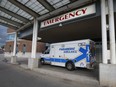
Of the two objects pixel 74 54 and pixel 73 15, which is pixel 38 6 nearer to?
pixel 73 15

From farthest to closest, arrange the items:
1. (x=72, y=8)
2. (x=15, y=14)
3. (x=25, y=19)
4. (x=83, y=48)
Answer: (x=25, y=19) < (x=15, y=14) < (x=83, y=48) < (x=72, y=8)

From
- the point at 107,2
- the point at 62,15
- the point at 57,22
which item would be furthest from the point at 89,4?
the point at 57,22

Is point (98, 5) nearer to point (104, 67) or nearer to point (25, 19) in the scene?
point (104, 67)

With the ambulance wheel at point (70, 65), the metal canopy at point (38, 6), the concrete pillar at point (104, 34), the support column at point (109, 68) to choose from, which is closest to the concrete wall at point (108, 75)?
the support column at point (109, 68)

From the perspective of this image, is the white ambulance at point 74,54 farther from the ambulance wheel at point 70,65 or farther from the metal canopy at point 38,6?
the metal canopy at point 38,6

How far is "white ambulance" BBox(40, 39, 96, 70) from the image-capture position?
1020 cm

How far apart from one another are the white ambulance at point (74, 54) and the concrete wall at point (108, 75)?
3556 mm

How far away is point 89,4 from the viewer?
796cm

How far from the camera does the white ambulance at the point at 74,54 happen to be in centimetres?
1020

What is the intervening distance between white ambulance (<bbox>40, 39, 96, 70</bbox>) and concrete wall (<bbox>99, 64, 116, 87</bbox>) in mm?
3556

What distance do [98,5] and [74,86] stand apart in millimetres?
5495

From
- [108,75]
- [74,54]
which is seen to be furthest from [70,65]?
[108,75]

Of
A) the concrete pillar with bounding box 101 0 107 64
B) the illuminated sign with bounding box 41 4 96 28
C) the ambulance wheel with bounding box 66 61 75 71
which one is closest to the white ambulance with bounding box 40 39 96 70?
the ambulance wheel with bounding box 66 61 75 71

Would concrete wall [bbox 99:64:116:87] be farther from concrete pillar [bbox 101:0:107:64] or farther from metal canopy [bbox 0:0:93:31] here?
metal canopy [bbox 0:0:93:31]
